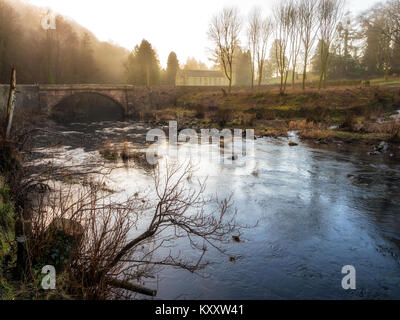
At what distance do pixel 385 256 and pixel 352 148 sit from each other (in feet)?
45.5

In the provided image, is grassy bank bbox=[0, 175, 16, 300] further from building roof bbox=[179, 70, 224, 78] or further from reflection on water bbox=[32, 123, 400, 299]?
building roof bbox=[179, 70, 224, 78]

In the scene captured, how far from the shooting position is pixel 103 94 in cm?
4562

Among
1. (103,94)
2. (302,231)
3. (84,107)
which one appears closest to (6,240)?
(302,231)

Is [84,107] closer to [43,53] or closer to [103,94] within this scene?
[103,94]

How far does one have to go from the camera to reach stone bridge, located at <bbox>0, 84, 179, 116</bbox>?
3888 centimetres

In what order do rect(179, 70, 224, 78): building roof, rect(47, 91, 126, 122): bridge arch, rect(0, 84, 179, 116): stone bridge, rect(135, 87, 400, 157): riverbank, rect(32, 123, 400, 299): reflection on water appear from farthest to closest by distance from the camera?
1. rect(179, 70, 224, 78): building roof
2. rect(47, 91, 126, 122): bridge arch
3. rect(0, 84, 179, 116): stone bridge
4. rect(135, 87, 400, 157): riverbank
5. rect(32, 123, 400, 299): reflection on water

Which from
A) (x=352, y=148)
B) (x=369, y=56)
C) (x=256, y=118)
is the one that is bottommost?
(x=352, y=148)

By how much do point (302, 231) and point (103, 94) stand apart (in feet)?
140

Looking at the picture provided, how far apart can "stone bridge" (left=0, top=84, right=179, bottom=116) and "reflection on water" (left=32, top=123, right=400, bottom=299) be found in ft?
96.9

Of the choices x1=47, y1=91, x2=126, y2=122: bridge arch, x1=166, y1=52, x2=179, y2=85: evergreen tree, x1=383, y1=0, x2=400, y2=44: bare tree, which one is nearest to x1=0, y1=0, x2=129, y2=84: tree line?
x1=47, y1=91, x2=126, y2=122: bridge arch

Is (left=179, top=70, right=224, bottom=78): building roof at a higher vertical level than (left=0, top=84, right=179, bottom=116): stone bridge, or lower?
higher
